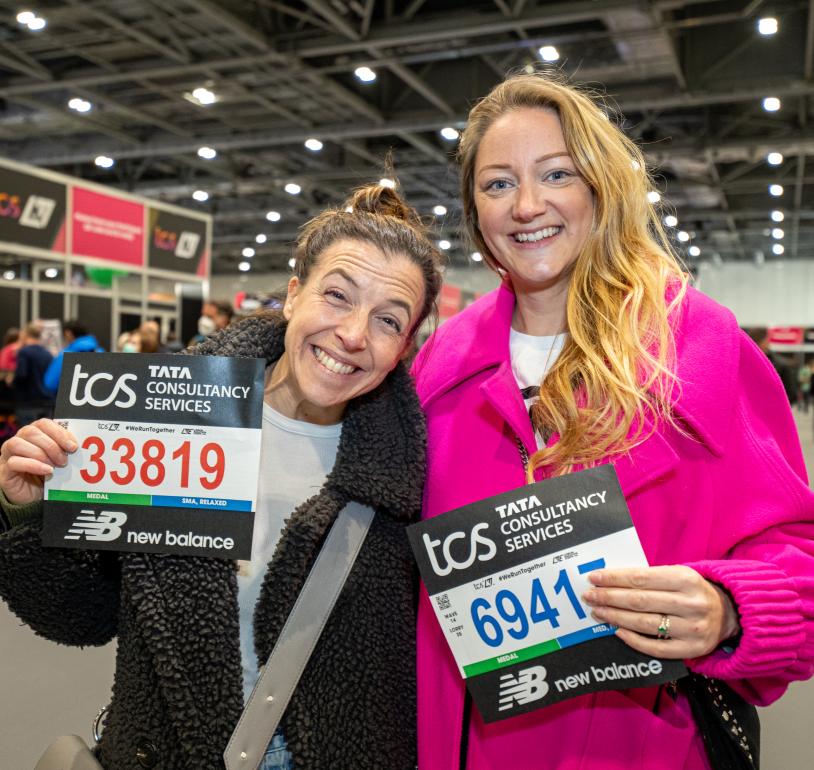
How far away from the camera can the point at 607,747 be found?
1.33m

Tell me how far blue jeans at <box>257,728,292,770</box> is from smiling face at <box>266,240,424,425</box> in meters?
0.54

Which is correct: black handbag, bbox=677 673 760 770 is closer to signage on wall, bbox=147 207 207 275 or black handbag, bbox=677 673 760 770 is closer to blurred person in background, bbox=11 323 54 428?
blurred person in background, bbox=11 323 54 428

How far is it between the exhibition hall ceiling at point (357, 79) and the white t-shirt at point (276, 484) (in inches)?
190

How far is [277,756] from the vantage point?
4.55 feet

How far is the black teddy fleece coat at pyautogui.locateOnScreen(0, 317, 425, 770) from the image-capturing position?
133 cm

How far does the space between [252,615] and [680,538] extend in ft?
2.30

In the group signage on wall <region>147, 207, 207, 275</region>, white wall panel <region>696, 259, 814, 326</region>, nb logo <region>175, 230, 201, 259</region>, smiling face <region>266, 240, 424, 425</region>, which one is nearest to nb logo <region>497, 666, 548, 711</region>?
smiling face <region>266, 240, 424, 425</region>

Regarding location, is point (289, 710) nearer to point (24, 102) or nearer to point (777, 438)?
point (777, 438)

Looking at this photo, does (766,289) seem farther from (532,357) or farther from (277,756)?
(277,756)

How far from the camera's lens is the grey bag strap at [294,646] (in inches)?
51.7

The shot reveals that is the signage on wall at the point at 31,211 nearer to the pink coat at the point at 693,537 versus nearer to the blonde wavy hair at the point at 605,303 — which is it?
the blonde wavy hair at the point at 605,303

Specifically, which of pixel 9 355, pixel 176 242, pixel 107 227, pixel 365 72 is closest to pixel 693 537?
pixel 9 355

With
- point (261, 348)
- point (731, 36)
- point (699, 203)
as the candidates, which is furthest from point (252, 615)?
point (699, 203)

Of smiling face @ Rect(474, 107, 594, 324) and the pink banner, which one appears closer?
smiling face @ Rect(474, 107, 594, 324)
